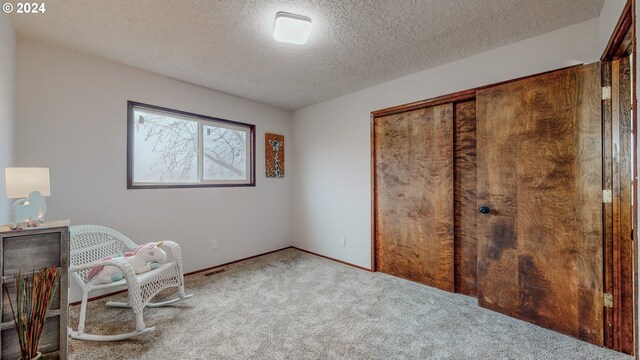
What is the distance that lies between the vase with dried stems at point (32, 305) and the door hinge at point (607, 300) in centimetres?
351

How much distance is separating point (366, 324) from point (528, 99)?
2207mm

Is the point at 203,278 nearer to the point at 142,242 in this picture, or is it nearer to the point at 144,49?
the point at 142,242

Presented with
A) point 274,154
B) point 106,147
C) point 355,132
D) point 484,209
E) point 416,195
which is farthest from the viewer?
point 274,154

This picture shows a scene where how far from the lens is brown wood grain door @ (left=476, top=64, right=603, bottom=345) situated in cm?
178

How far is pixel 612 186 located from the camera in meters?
1.70

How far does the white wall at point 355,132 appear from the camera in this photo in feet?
6.82

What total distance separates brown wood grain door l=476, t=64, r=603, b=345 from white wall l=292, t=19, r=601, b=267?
0.99 feet

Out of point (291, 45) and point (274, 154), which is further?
point (274, 154)

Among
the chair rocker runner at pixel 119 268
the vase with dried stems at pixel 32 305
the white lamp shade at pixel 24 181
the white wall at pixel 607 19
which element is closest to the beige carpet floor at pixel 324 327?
the chair rocker runner at pixel 119 268

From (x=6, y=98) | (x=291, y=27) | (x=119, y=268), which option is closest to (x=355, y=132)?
(x=291, y=27)

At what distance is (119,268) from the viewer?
1871 mm

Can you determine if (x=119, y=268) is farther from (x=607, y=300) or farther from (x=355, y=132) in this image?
(x=607, y=300)

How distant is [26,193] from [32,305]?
2.13 ft

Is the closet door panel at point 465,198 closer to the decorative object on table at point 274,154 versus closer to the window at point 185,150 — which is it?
the decorative object on table at point 274,154
